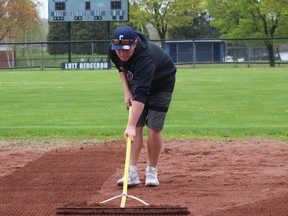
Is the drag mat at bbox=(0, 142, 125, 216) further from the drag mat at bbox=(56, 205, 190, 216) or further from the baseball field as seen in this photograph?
the drag mat at bbox=(56, 205, 190, 216)

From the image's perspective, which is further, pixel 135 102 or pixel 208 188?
pixel 208 188

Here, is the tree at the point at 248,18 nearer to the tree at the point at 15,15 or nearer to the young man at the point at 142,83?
the tree at the point at 15,15

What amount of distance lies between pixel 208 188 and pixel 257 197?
2.12 feet

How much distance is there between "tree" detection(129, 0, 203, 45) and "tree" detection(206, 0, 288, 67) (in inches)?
202

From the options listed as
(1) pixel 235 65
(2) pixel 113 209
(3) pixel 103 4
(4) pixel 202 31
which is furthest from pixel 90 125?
(4) pixel 202 31

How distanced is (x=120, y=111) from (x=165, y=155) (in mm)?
6541

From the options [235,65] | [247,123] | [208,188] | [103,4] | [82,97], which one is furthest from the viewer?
[235,65]

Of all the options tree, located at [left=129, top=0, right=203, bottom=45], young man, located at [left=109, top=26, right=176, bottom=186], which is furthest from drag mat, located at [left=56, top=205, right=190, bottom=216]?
tree, located at [left=129, top=0, right=203, bottom=45]

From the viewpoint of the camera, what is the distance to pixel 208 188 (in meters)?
6.81

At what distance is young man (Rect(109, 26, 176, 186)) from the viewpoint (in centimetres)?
633

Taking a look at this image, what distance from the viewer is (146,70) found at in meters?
6.41

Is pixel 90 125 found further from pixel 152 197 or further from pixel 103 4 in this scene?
pixel 103 4

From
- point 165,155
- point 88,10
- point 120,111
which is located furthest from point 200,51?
point 165,155

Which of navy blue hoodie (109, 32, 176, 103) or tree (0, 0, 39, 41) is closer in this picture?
navy blue hoodie (109, 32, 176, 103)
